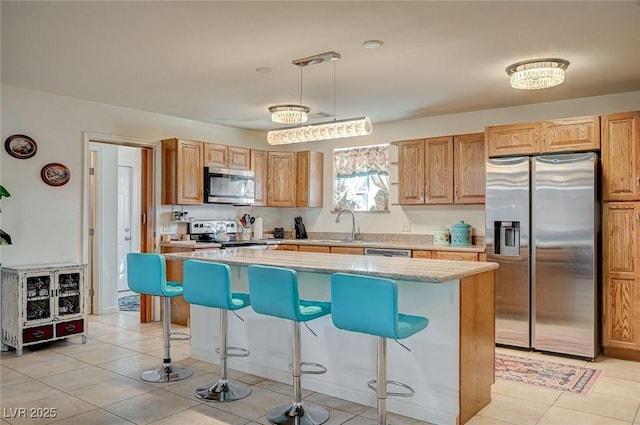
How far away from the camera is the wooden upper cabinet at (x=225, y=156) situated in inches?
230

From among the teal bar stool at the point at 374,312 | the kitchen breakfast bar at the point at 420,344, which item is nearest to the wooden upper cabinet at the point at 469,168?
the kitchen breakfast bar at the point at 420,344

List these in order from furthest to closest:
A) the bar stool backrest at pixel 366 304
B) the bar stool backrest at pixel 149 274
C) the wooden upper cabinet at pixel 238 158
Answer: the wooden upper cabinet at pixel 238 158 → the bar stool backrest at pixel 149 274 → the bar stool backrest at pixel 366 304

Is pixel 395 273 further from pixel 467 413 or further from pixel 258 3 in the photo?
pixel 258 3

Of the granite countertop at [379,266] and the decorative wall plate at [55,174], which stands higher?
the decorative wall plate at [55,174]

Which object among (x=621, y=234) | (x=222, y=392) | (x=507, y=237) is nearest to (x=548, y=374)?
(x=507, y=237)

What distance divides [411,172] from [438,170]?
1.13ft

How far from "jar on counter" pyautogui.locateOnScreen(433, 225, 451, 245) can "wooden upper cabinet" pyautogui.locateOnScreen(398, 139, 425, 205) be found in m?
0.38

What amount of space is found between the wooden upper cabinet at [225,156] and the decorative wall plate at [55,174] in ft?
5.02

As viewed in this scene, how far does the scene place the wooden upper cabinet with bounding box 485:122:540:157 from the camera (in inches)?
178

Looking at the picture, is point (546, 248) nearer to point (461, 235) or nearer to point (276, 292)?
point (461, 235)

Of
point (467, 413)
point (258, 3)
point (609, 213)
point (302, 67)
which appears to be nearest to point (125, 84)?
point (302, 67)

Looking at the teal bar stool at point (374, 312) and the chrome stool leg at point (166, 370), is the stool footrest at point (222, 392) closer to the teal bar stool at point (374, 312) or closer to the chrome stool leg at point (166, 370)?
the chrome stool leg at point (166, 370)

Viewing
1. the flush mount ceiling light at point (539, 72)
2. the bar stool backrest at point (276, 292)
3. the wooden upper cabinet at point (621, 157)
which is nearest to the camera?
the bar stool backrest at point (276, 292)

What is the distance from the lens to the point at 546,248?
435 cm
